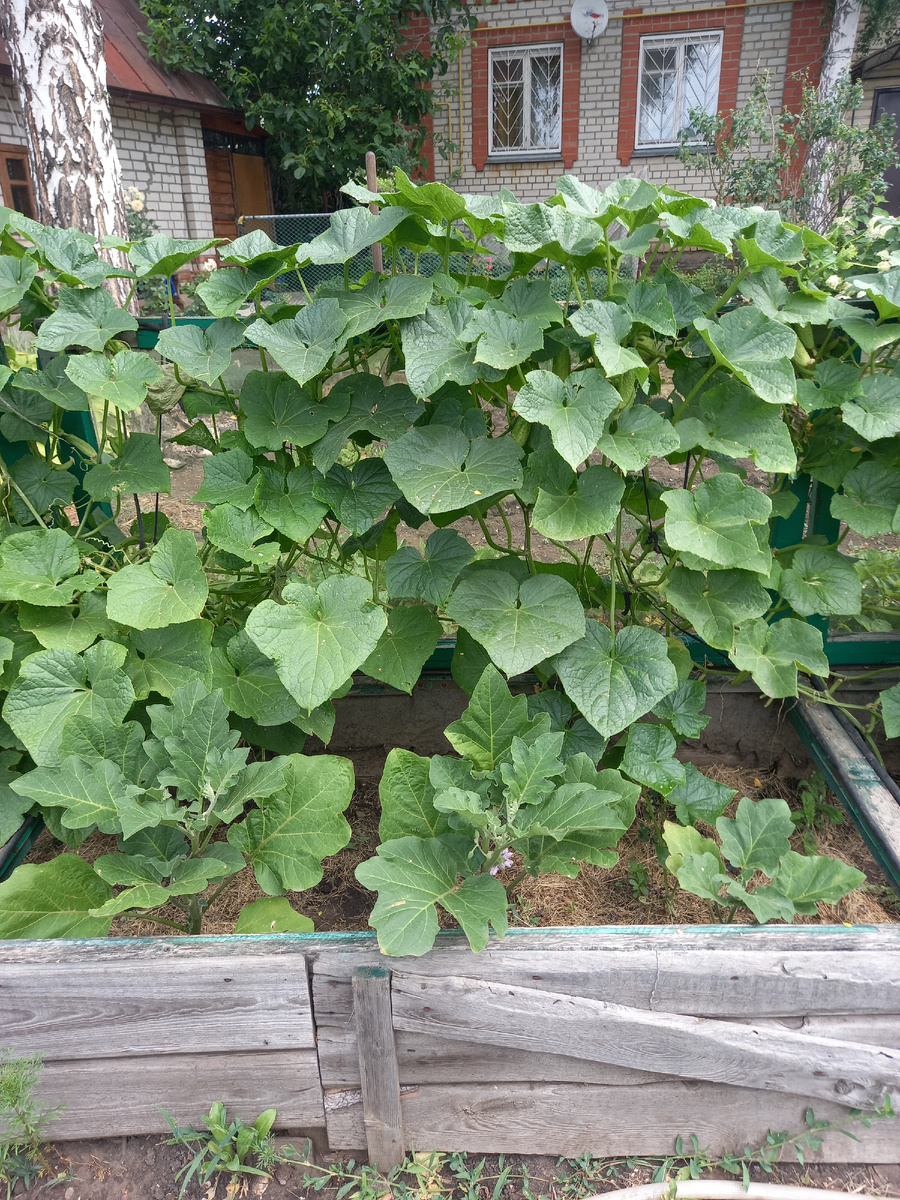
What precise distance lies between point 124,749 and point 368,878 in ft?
1.73

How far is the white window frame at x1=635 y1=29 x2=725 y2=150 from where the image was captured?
1008 cm

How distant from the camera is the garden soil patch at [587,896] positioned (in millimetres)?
1722

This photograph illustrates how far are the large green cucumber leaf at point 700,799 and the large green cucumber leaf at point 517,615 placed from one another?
0.44 m

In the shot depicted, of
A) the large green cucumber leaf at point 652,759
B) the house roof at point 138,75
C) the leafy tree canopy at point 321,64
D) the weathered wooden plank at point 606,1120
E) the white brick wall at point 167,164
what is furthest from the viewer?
the white brick wall at point 167,164

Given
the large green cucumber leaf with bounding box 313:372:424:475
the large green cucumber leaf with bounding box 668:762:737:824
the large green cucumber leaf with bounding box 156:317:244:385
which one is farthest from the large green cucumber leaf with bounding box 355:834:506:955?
the large green cucumber leaf with bounding box 156:317:244:385

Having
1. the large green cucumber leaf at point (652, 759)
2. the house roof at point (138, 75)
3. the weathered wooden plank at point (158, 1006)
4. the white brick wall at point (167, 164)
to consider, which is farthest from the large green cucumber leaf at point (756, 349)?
the white brick wall at point (167, 164)

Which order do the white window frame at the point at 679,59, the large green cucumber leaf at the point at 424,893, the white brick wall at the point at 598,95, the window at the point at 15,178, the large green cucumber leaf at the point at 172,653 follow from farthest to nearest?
1. the white window frame at the point at 679,59
2. the white brick wall at the point at 598,95
3. the window at the point at 15,178
4. the large green cucumber leaf at the point at 172,653
5. the large green cucumber leaf at the point at 424,893

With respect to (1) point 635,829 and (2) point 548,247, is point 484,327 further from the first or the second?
(1) point 635,829

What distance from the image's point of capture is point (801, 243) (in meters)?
1.39

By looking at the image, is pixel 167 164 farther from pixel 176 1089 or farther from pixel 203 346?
pixel 176 1089

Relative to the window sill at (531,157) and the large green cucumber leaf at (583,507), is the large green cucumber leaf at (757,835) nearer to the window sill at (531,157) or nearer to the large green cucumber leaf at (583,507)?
the large green cucumber leaf at (583,507)

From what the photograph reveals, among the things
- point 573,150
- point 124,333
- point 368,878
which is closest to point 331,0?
point 573,150

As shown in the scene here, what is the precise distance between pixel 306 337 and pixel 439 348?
258mm

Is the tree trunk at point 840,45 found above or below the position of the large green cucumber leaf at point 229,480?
above
